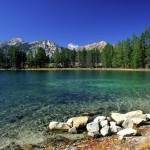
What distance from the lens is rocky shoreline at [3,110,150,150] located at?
1216 cm

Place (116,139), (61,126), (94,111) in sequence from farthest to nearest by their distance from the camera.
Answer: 1. (94,111)
2. (61,126)
3. (116,139)

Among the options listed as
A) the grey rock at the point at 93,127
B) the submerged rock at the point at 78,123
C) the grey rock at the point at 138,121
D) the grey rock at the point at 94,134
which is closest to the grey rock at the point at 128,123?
the grey rock at the point at 138,121

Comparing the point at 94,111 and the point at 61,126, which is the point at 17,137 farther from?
the point at 94,111

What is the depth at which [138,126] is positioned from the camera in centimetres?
1594

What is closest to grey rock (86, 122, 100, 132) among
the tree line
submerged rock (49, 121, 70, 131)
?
submerged rock (49, 121, 70, 131)

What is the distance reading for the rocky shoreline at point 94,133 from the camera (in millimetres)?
12164

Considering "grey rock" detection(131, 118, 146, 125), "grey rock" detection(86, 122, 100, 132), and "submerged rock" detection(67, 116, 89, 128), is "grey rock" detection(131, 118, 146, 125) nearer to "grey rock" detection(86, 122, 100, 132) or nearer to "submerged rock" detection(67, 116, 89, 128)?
"grey rock" detection(86, 122, 100, 132)

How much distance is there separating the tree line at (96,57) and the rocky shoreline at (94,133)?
105569mm

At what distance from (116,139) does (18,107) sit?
13852 mm

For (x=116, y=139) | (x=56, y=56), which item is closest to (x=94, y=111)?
(x=116, y=139)

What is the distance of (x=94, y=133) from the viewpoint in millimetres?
13812

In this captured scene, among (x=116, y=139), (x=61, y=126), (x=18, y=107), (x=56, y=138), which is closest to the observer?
(x=116, y=139)

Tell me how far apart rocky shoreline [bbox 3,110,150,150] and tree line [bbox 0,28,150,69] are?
346ft

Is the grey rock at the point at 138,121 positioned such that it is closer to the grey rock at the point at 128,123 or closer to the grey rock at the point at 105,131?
the grey rock at the point at 128,123
